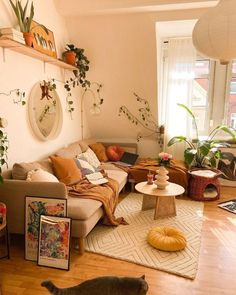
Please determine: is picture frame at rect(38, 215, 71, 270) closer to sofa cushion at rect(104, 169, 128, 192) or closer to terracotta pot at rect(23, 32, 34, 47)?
sofa cushion at rect(104, 169, 128, 192)

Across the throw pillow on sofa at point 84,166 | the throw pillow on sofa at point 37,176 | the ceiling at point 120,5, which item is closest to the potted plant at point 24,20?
the ceiling at point 120,5

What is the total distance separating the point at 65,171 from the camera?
3.04 metres

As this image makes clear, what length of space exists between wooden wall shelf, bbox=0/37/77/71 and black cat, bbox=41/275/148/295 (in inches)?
78.5

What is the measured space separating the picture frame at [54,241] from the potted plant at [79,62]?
224 cm

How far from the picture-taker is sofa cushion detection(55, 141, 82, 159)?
3404 millimetres

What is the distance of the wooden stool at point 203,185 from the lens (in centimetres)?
385

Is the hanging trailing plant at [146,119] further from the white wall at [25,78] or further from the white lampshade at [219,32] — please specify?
the white lampshade at [219,32]

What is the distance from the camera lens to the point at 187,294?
6.29 feet

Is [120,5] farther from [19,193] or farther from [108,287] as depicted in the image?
[108,287]

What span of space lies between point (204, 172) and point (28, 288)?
2.91 meters

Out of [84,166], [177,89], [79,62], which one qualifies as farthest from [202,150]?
[79,62]

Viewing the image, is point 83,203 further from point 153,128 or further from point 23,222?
point 153,128

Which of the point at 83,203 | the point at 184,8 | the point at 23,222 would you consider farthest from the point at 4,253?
the point at 184,8

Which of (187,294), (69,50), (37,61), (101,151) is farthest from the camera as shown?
(101,151)
